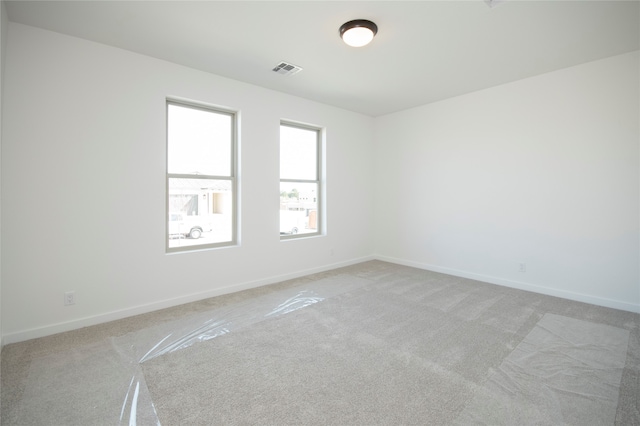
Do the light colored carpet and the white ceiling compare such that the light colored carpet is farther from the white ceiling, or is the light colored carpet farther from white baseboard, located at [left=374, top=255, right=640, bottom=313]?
the white ceiling

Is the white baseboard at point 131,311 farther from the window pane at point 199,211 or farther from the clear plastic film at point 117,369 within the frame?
the window pane at point 199,211

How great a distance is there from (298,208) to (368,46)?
8.57ft

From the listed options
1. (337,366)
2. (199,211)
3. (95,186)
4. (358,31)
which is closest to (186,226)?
(199,211)

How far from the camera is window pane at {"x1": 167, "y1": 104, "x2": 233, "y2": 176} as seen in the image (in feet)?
11.8

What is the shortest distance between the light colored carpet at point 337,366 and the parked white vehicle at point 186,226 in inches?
35.4

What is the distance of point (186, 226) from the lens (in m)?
3.71

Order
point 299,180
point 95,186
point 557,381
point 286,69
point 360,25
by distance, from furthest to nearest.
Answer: point 299,180
point 286,69
point 95,186
point 360,25
point 557,381

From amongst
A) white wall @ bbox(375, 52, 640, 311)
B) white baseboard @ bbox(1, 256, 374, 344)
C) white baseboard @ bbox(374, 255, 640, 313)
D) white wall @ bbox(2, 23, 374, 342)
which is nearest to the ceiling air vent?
white wall @ bbox(2, 23, 374, 342)

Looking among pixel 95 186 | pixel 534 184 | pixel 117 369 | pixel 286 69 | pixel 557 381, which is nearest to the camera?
pixel 557 381

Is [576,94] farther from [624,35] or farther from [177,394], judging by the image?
[177,394]

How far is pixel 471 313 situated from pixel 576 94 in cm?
292

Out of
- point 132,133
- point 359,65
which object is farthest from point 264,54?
point 132,133

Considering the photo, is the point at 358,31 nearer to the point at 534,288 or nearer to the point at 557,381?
the point at 557,381

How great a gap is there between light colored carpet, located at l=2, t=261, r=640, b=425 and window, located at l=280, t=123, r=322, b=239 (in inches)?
64.8
